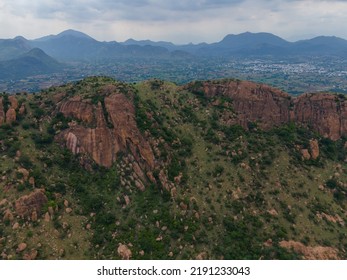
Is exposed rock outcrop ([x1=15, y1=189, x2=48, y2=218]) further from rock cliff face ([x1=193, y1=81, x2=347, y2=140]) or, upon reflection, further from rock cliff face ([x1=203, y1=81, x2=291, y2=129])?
rock cliff face ([x1=203, y1=81, x2=291, y2=129])

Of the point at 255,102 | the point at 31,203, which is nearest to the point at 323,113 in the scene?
the point at 255,102

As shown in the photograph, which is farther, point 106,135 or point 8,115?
point 8,115

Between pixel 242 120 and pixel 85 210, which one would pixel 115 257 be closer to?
pixel 85 210

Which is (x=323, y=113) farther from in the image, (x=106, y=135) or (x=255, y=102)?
(x=106, y=135)

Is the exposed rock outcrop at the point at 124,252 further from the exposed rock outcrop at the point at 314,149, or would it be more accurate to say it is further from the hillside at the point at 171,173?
the exposed rock outcrop at the point at 314,149

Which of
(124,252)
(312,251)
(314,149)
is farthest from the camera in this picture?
(314,149)

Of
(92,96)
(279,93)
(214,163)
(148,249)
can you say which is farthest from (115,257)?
(279,93)

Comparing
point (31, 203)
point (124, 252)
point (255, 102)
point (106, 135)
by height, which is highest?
point (255, 102)
